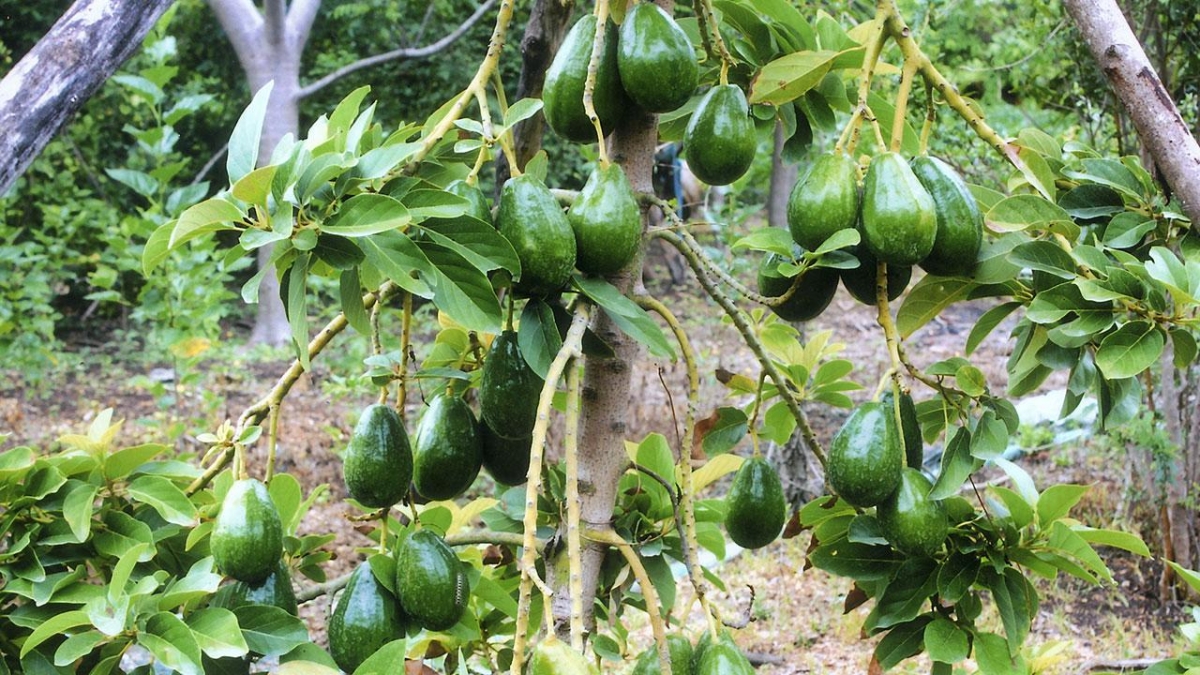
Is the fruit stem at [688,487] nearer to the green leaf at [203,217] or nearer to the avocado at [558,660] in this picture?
the avocado at [558,660]

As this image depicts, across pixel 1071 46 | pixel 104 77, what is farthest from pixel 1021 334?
pixel 1071 46

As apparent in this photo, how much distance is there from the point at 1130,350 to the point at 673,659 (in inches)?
23.1

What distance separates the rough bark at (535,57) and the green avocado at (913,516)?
3.26 ft

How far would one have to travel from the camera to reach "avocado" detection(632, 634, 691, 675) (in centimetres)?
95

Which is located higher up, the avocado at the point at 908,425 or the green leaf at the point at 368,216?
the green leaf at the point at 368,216

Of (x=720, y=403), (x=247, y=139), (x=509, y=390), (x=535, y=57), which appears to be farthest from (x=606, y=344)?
(x=720, y=403)

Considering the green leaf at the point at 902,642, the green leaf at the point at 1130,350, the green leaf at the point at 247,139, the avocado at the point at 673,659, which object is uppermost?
the green leaf at the point at 247,139

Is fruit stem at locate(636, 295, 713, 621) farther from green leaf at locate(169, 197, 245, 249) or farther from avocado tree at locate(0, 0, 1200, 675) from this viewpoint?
green leaf at locate(169, 197, 245, 249)

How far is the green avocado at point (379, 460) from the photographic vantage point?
1.13 metres

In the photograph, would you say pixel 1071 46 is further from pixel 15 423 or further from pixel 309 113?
pixel 309 113

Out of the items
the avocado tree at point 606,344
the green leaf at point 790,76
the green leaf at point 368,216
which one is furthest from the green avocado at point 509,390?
the green leaf at point 790,76

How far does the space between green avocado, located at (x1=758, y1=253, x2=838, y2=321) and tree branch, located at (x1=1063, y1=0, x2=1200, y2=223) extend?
0.40 meters

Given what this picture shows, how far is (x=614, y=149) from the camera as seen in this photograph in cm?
124

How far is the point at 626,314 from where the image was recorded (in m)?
1.00
